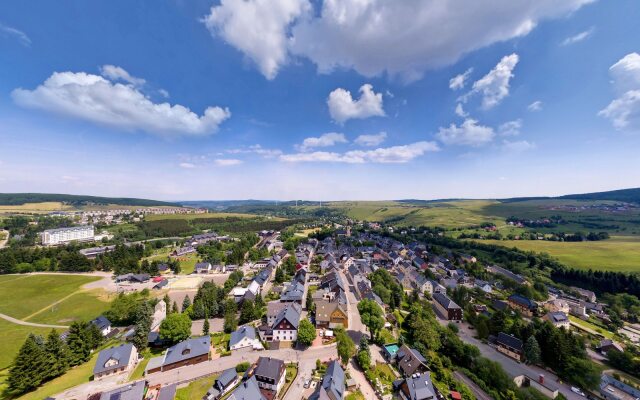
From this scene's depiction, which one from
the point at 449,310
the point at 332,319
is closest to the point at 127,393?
the point at 332,319

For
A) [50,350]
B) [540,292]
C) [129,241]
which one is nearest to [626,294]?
[540,292]

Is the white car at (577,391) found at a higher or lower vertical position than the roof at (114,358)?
lower

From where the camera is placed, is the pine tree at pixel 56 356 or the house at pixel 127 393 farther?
the pine tree at pixel 56 356

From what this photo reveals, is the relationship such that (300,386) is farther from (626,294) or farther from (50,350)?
(626,294)

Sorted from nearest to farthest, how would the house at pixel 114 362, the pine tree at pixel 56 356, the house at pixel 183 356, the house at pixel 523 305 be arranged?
the pine tree at pixel 56 356
the house at pixel 114 362
the house at pixel 183 356
the house at pixel 523 305

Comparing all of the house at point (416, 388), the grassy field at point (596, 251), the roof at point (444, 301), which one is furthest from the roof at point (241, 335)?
the grassy field at point (596, 251)

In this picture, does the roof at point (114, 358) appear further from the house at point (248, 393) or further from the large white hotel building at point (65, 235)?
the large white hotel building at point (65, 235)

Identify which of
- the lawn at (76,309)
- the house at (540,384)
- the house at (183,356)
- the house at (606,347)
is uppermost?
the house at (183,356)

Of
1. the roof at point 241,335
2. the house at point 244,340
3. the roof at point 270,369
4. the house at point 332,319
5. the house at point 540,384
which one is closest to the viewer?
the roof at point 270,369

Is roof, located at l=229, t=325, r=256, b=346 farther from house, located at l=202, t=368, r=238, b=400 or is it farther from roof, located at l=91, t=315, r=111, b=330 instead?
roof, located at l=91, t=315, r=111, b=330
